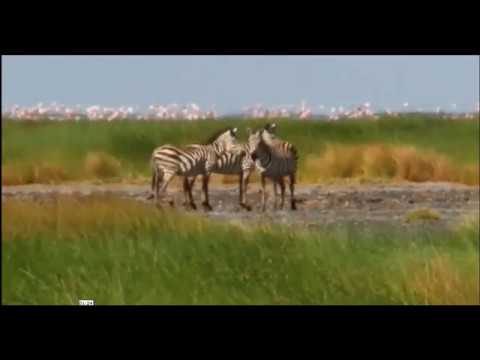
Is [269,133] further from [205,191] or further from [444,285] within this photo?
[444,285]

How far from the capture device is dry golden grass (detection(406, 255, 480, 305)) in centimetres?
707

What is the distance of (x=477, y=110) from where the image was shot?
7188mm

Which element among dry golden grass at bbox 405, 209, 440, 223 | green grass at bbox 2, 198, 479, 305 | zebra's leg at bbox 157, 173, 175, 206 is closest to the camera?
green grass at bbox 2, 198, 479, 305

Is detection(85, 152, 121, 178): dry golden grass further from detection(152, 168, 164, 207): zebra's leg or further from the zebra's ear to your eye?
the zebra's ear

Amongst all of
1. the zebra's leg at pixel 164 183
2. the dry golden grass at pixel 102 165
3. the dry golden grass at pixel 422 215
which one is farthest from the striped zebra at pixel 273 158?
the dry golden grass at pixel 102 165

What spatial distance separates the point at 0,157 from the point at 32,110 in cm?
36

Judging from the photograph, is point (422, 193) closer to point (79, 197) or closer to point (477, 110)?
point (477, 110)

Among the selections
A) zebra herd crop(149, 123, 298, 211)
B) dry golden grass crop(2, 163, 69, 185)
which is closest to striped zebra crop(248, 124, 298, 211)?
zebra herd crop(149, 123, 298, 211)

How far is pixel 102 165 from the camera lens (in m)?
7.19

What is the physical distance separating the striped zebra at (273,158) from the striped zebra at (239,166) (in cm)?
4

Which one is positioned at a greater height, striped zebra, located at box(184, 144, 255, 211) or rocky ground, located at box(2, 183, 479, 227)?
striped zebra, located at box(184, 144, 255, 211)

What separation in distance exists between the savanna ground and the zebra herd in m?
0.05

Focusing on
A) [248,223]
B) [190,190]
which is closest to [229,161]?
[190,190]

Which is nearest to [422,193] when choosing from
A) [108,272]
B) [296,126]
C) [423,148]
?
[423,148]
